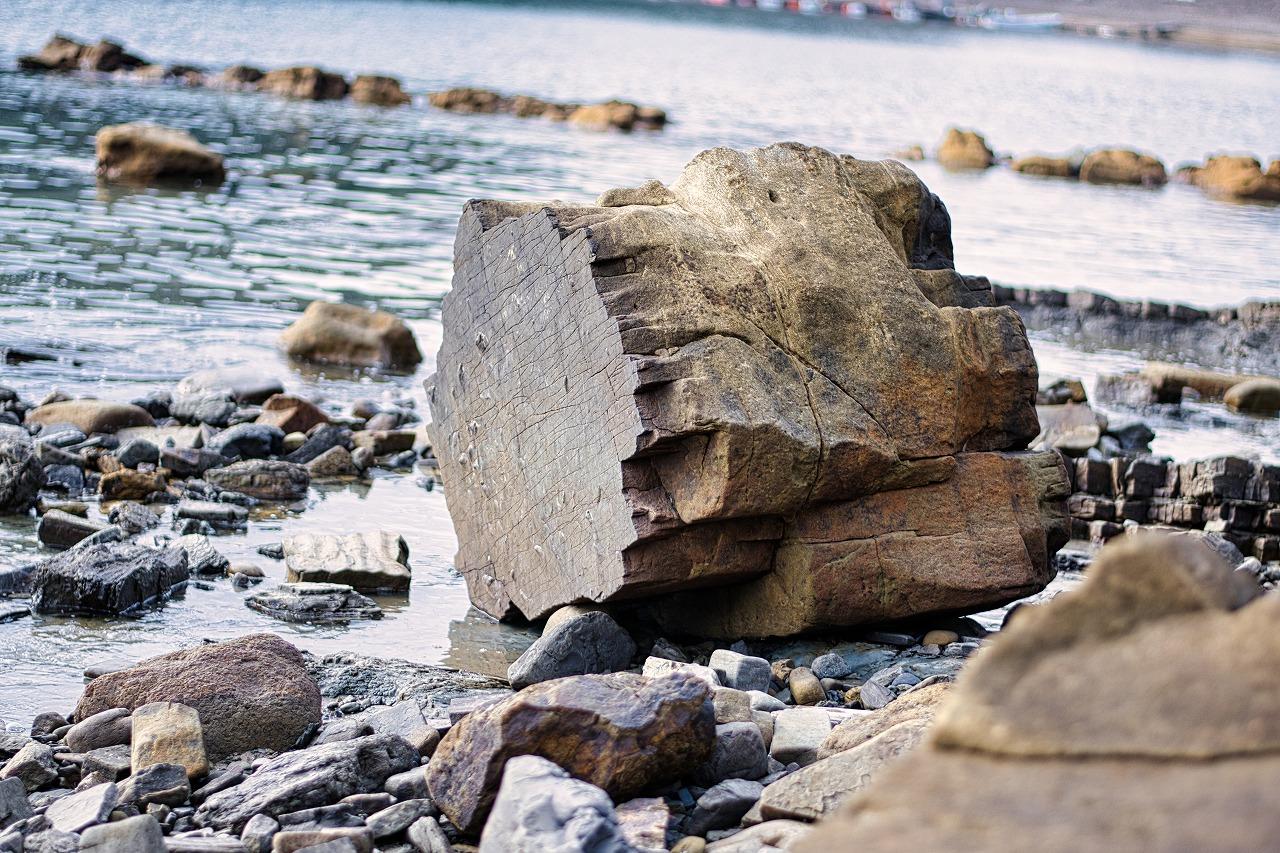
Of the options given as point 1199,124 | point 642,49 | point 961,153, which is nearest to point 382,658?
point 961,153

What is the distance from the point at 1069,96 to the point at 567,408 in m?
72.8

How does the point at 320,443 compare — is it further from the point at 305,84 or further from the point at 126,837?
the point at 305,84

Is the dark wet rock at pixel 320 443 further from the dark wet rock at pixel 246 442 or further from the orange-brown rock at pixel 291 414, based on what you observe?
the orange-brown rock at pixel 291 414

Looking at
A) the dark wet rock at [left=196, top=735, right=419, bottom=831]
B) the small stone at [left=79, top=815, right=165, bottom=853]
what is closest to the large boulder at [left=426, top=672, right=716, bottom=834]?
the dark wet rock at [left=196, top=735, right=419, bottom=831]

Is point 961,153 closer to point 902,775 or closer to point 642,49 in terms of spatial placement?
point 902,775

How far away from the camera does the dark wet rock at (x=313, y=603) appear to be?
612 centimetres

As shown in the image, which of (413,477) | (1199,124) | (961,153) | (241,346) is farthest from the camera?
(1199,124)

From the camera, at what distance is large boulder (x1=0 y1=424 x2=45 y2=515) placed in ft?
23.8

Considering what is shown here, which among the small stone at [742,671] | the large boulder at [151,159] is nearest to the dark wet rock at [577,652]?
the small stone at [742,671]

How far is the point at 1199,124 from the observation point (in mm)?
57688

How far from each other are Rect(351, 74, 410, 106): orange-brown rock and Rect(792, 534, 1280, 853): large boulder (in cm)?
4025

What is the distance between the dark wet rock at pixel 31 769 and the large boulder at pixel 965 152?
116 feet

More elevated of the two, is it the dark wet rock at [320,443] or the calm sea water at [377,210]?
the calm sea water at [377,210]

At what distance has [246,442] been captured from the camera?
28.9 feet
